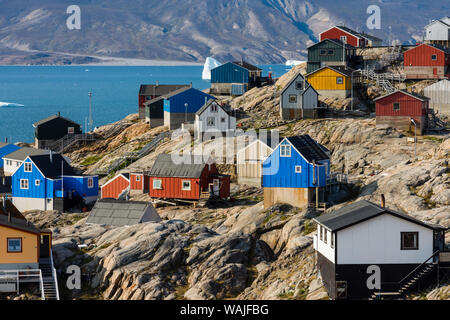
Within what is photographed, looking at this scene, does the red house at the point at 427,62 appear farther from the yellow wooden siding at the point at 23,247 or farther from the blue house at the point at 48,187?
the yellow wooden siding at the point at 23,247

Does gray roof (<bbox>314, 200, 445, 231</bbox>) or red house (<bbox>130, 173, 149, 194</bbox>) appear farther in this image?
red house (<bbox>130, 173, 149, 194</bbox>)

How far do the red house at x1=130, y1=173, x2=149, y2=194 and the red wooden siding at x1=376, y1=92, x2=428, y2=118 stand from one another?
2088cm

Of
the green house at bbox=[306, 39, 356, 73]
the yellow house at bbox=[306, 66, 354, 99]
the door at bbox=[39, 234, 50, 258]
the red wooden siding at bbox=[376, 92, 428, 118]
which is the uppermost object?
the green house at bbox=[306, 39, 356, 73]

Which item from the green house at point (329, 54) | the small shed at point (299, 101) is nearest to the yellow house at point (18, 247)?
the small shed at point (299, 101)

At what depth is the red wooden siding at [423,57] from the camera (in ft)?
319

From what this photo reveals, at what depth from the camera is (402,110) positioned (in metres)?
81.3

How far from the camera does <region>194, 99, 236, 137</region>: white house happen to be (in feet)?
292

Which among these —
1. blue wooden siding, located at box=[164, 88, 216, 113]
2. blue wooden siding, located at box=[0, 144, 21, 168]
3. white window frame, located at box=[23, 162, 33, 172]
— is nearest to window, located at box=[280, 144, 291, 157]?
white window frame, located at box=[23, 162, 33, 172]

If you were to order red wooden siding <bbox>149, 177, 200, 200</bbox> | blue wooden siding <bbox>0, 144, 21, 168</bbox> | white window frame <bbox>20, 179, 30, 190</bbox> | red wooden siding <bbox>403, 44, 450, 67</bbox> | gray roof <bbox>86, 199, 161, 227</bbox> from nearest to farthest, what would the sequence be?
gray roof <bbox>86, 199, 161, 227</bbox> → red wooden siding <bbox>149, 177, 200, 200</bbox> → white window frame <bbox>20, 179, 30, 190</bbox> → red wooden siding <bbox>403, 44, 450, 67</bbox> → blue wooden siding <bbox>0, 144, 21, 168</bbox>

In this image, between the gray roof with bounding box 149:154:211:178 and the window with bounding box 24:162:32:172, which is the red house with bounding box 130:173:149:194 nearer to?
the gray roof with bounding box 149:154:211:178

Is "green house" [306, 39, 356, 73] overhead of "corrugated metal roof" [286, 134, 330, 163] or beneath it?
overhead

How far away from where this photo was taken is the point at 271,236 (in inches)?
2346

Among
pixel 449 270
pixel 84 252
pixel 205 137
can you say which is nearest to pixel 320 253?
pixel 449 270

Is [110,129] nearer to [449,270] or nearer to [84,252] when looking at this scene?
[84,252]
